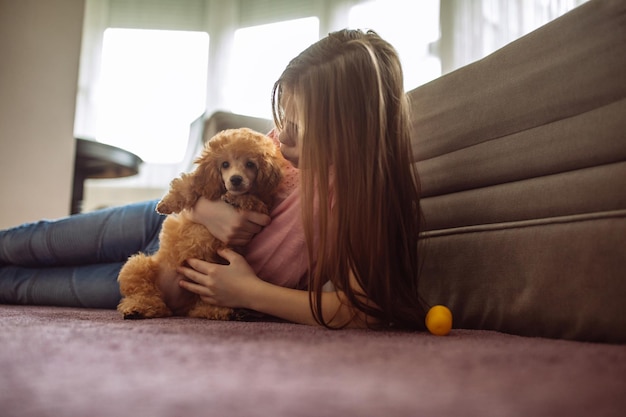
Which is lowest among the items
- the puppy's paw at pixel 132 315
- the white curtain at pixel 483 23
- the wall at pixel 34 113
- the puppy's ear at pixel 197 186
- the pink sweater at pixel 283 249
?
the puppy's paw at pixel 132 315

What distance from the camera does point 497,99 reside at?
1.11 metres

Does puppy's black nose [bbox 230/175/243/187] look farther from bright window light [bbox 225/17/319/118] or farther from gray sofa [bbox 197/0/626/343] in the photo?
bright window light [bbox 225/17/319/118]

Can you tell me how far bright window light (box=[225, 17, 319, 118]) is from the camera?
438 centimetres

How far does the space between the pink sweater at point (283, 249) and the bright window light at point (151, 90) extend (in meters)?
3.36

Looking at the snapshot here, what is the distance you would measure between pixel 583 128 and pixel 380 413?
751mm

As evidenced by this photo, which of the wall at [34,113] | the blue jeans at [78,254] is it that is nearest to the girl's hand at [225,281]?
the blue jeans at [78,254]

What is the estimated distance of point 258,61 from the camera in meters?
4.46

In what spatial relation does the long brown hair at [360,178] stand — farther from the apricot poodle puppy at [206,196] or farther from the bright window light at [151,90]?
the bright window light at [151,90]

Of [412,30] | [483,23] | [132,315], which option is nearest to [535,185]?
[132,315]

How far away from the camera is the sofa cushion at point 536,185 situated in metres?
0.85

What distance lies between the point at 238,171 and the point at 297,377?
82 cm

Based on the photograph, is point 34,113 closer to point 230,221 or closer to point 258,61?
point 258,61

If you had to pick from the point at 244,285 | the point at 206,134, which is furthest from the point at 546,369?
the point at 206,134

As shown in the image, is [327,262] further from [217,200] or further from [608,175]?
[608,175]
